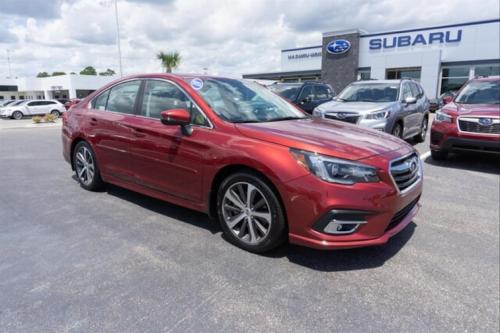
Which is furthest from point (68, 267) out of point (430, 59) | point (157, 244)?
point (430, 59)

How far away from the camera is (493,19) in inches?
982

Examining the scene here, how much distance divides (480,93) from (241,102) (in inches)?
237

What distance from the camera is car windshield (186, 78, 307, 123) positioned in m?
3.60

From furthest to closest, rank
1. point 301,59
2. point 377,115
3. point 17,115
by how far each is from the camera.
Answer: point 301,59
point 17,115
point 377,115

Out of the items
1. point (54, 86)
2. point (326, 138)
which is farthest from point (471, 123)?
point (54, 86)

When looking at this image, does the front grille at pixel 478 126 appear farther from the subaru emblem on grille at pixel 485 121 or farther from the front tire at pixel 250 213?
the front tire at pixel 250 213

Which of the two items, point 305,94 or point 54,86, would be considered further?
point 54,86

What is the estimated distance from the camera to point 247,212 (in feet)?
10.6

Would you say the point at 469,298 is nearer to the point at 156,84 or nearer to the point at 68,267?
the point at 68,267

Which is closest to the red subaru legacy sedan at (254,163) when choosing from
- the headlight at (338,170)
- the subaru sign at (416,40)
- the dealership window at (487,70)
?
the headlight at (338,170)

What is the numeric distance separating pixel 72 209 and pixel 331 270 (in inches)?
126

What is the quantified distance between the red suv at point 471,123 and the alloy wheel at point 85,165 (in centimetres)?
614

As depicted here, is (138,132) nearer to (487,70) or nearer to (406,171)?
(406,171)

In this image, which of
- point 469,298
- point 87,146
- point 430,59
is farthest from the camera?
point 430,59
